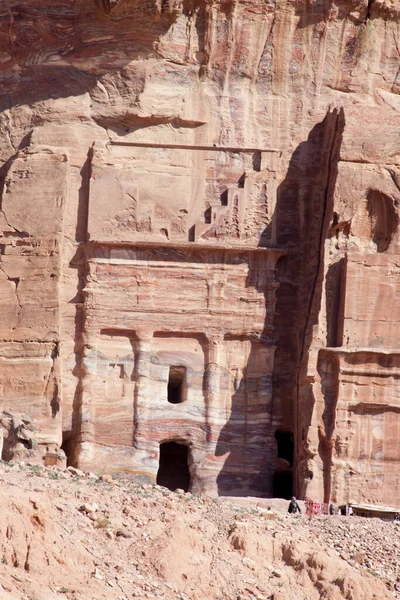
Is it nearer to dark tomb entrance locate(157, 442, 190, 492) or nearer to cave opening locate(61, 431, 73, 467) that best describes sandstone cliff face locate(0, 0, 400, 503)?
cave opening locate(61, 431, 73, 467)

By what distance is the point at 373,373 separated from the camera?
3203cm

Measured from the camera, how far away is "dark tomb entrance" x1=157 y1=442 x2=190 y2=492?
110 ft

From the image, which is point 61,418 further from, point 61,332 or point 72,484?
point 72,484

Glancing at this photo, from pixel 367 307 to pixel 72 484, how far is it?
25.1ft

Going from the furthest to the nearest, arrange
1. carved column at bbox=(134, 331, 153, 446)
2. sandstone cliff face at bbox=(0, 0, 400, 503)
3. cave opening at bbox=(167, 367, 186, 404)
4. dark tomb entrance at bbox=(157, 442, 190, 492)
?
1. dark tomb entrance at bbox=(157, 442, 190, 492)
2. cave opening at bbox=(167, 367, 186, 404)
3. carved column at bbox=(134, 331, 153, 446)
4. sandstone cliff face at bbox=(0, 0, 400, 503)

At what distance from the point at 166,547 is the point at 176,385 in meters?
8.42

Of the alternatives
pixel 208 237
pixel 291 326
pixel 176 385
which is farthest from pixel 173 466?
pixel 208 237

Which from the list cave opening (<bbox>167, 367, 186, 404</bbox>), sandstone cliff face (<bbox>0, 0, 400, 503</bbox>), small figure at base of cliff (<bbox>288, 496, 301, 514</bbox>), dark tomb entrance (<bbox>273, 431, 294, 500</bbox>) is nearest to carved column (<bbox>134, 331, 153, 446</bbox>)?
sandstone cliff face (<bbox>0, 0, 400, 503</bbox>)

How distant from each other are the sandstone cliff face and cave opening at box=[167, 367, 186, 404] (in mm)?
53

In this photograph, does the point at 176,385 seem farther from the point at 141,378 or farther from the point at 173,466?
the point at 173,466

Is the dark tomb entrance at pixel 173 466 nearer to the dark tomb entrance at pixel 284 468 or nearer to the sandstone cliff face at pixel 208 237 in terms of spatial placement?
the sandstone cliff face at pixel 208 237

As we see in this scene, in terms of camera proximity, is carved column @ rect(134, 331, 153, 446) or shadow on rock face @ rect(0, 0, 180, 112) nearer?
carved column @ rect(134, 331, 153, 446)

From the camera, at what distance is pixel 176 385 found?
111 feet

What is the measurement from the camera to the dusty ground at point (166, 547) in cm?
2381
